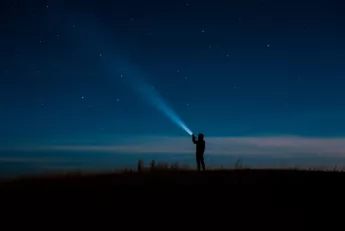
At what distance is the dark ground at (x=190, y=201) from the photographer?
11.7 metres

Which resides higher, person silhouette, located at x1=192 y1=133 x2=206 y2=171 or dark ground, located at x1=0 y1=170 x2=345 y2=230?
person silhouette, located at x1=192 y1=133 x2=206 y2=171

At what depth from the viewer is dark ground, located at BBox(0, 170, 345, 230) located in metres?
11.7

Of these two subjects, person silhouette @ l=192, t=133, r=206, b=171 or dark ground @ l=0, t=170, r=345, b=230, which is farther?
person silhouette @ l=192, t=133, r=206, b=171

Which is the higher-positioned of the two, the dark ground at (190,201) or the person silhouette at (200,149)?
the person silhouette at (200,149)

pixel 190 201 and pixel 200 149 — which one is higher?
pixel 200 149

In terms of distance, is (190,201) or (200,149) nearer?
(190,201)

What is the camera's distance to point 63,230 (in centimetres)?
1117

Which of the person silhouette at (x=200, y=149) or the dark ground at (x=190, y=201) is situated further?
the person silhouette at (x=200, y=149)

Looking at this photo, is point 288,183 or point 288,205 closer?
point 288,205

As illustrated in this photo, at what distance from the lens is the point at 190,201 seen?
13.7 metres

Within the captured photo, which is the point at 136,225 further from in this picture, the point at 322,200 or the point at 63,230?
the point at 322,200

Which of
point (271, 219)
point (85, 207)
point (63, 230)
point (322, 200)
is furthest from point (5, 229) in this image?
point (322, 200)

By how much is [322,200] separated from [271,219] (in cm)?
306

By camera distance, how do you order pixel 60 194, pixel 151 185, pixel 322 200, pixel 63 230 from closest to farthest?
pixel 63 230 → pixel 322 200 → pixel 60 194 → pixel 151 185
